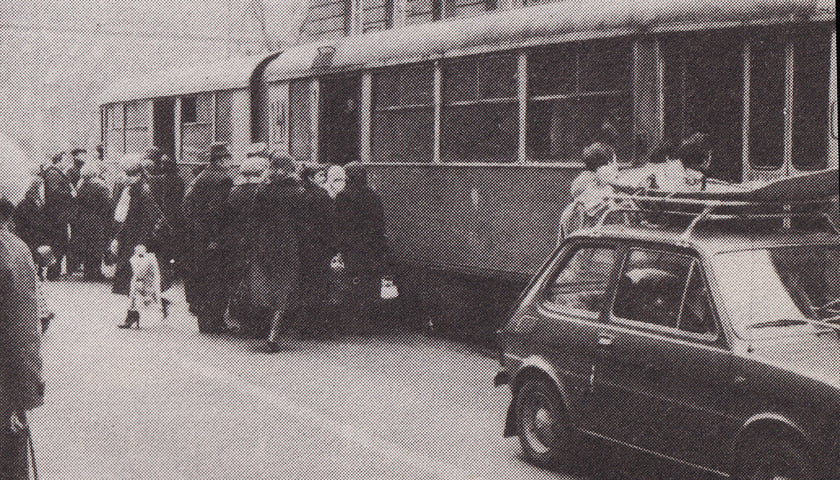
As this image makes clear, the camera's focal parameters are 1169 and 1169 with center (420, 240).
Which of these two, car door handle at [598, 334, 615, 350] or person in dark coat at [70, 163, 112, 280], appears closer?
car door handle at [598, 334, 615, 350]

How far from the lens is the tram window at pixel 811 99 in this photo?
29.5 feet

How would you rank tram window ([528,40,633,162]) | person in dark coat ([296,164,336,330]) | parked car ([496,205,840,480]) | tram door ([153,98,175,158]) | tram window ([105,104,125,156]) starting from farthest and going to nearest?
tram window ([105,104,125,156]) → tram door ([153,98,175,158]) → person in dark coat ([296,164,336,330]) → tram window ([528,40,633,162]) → parked car ([496,205,840,480])

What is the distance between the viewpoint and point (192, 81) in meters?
19.3

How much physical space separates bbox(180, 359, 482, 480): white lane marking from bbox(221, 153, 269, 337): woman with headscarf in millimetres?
1367

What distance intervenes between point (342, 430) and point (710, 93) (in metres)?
4.32

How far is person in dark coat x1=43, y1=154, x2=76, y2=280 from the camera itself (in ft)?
57.8

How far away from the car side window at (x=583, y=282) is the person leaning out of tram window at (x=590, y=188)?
8.21ft

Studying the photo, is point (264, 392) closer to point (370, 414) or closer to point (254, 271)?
point (370, 414)

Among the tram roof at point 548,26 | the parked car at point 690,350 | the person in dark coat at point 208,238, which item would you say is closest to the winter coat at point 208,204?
the person in dark coat at point 208,238

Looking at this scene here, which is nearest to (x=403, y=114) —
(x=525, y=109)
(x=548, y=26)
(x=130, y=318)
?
(x=525, y=109)

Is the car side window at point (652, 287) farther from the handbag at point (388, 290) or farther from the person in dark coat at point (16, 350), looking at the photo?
the handbag at point (388, 290)

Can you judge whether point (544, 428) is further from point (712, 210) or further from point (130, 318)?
point (130, 318)

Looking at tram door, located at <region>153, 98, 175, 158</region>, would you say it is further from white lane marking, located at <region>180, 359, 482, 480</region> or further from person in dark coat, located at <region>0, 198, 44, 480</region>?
person in dark coat, located at <region>0, 198, 44, 480</region>

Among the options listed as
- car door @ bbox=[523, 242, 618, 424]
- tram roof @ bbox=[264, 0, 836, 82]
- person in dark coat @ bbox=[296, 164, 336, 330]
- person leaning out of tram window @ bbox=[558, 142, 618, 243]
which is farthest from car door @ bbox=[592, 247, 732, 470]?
person in dark coat @ bbox=[296, 164, 336, 330]
